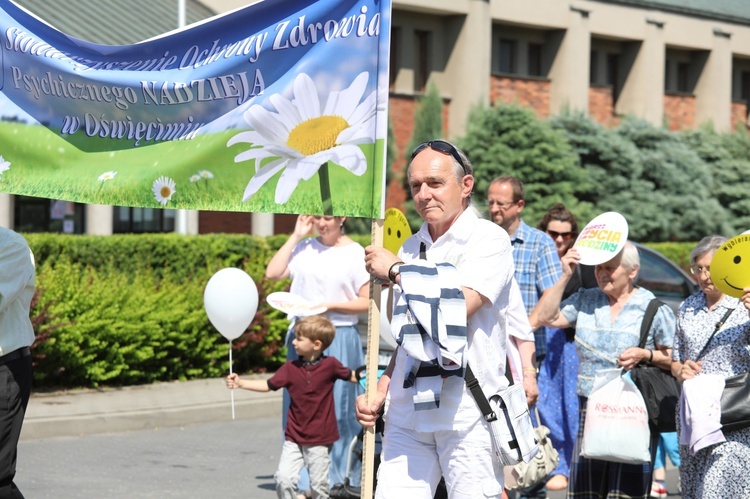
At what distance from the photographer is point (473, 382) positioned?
459 cm

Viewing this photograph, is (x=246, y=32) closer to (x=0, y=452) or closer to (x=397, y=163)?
(x=0, y=452)

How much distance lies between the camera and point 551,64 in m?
34.5

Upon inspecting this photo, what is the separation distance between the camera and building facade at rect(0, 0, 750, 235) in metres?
28.5

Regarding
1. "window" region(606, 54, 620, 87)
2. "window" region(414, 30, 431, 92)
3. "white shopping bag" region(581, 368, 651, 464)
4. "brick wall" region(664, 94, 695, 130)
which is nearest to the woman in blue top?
"white shopping bag" region(581, 368, 651, 464)

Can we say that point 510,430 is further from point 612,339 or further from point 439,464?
point 612,339

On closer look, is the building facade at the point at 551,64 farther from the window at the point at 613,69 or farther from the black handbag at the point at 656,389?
the black handbag at the point at 656,389

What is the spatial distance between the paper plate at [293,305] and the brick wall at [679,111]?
31.5m

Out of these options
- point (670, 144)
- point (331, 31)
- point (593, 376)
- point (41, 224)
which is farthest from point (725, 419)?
point (670, 144)

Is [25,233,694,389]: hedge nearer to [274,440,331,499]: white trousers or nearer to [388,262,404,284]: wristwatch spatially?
[274,440,331,499]: white trousers

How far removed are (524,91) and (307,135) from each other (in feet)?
96.7

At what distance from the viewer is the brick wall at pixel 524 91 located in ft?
109

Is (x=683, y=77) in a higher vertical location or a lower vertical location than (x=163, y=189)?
higher

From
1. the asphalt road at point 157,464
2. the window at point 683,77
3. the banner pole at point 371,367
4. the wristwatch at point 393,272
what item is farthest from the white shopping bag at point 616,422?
the window at point 683,77

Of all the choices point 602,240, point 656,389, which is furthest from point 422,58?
point 656,389
